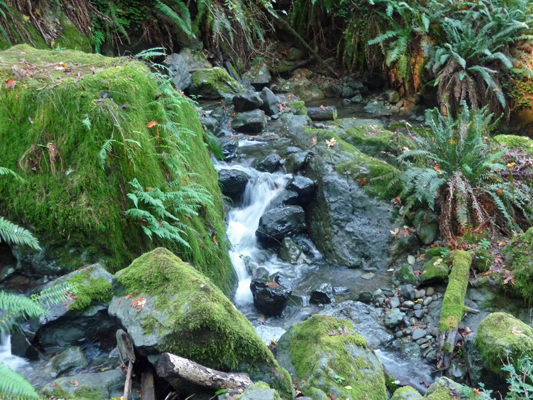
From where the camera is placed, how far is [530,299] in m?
4.88

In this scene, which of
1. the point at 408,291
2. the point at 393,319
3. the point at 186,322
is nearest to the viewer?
the point at 186,322

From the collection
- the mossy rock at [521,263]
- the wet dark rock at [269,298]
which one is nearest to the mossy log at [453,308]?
the mossy rock at [521,263]

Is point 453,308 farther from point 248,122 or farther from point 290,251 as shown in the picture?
point 248,122

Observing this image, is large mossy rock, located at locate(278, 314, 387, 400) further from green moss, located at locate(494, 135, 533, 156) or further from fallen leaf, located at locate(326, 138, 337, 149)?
green moss, located at locate(494, 135, 533, 156)

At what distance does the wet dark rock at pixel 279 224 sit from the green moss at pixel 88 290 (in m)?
3.19

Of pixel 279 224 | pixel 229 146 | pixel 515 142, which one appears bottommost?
pixel 279 224

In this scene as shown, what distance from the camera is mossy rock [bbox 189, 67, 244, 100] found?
910 centimetres

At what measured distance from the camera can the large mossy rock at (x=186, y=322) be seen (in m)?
2.80

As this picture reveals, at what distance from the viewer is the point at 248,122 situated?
8.57 metres

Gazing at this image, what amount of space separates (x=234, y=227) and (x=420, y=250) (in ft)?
9.30

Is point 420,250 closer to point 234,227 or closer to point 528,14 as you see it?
point 234,227

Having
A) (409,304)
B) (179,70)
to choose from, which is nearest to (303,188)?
(409,304)

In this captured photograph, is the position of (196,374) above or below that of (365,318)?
above

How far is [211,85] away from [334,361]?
6.95m
